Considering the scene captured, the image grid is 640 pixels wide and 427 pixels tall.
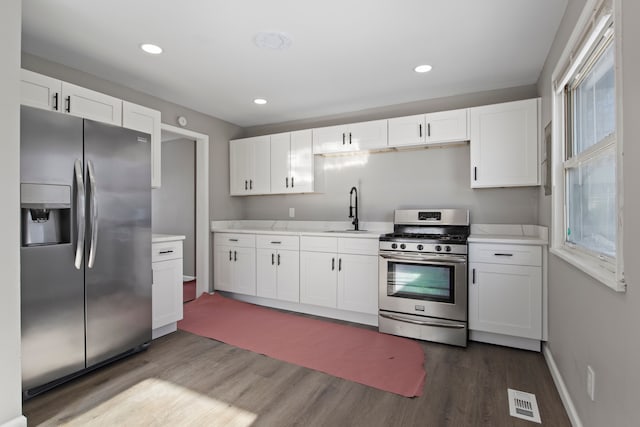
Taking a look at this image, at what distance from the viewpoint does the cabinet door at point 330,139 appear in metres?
3.94

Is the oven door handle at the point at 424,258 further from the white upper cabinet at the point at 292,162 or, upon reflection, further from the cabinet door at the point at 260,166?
the cabinet door at the point at 260,166

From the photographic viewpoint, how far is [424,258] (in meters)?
3.06

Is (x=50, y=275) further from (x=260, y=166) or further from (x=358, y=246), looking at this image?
(x=260, y=166)

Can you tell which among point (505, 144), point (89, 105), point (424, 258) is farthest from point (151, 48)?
point (505, 144)

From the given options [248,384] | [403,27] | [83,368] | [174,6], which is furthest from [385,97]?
[83,368]

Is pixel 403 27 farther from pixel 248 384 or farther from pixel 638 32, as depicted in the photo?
pixel 248 384

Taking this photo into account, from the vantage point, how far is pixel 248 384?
2.27 meters

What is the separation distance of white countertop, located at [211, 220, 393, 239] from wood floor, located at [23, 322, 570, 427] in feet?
4.77

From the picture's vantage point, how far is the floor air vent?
1.90 meters

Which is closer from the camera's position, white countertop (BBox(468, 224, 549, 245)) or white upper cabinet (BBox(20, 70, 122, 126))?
white upper cabinet (BBox(20, 70, 122, 126))

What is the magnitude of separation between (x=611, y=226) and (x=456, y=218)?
1.99 m

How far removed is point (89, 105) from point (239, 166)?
2.09 metres

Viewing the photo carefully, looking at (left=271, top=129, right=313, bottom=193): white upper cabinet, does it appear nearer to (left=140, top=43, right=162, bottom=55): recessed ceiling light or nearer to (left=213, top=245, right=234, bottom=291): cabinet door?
(left=213, top=245, right=234, bottom=291): cabinet door

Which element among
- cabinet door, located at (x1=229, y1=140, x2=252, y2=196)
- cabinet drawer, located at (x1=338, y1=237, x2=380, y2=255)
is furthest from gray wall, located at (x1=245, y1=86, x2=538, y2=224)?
cabinet drawer, located at (x1=338, y1=237, x2=380, y2=255)
